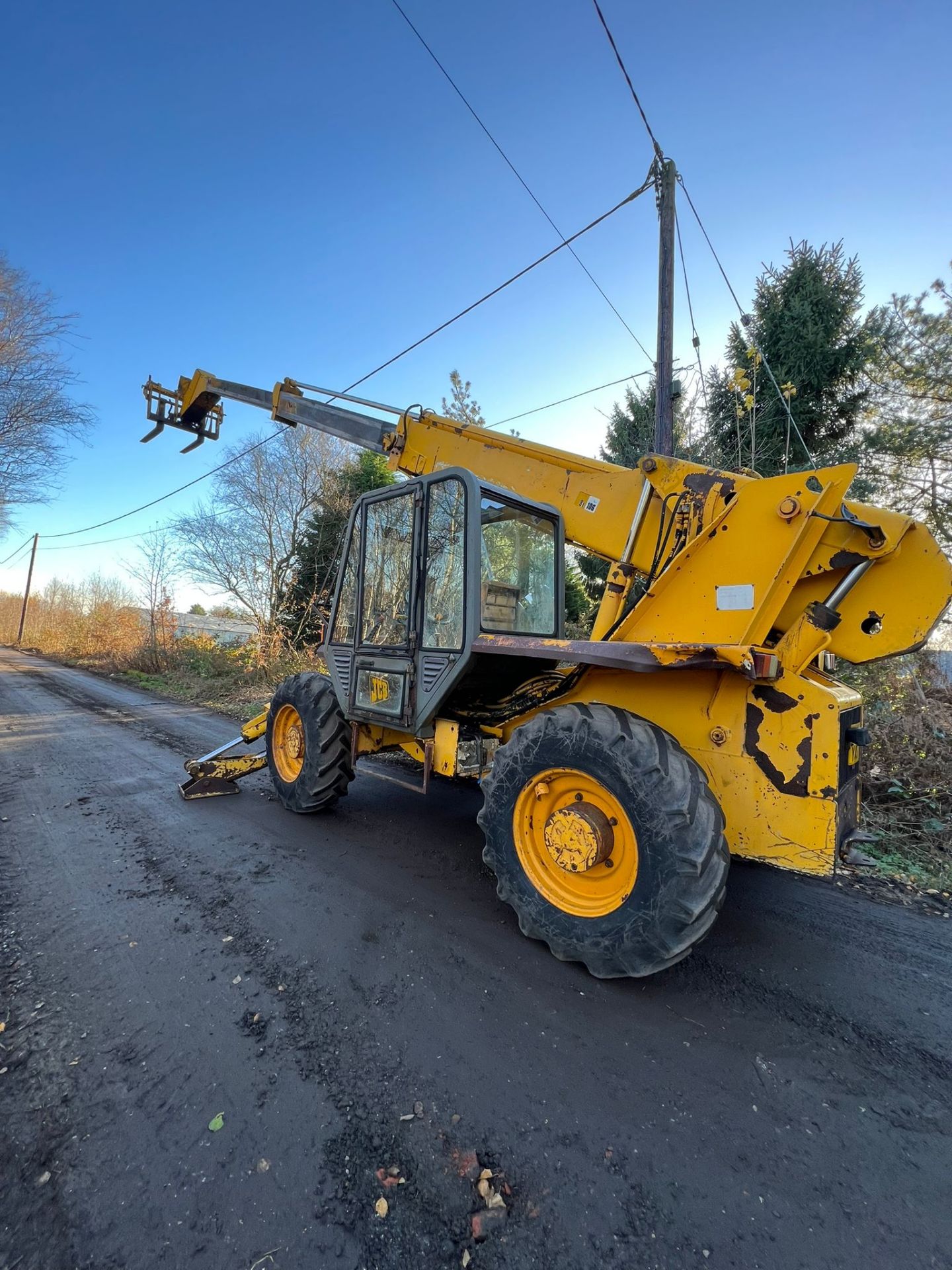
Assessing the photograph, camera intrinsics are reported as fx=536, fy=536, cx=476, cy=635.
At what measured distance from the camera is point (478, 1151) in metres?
1.55

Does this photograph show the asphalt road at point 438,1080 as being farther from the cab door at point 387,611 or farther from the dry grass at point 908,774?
the cab door at point 387,611

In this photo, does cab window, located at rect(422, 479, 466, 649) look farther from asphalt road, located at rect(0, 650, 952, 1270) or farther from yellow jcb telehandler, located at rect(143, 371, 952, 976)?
asphalt road, located at rect(0, 650, 952, 1270)

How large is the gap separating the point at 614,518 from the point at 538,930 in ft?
7.93

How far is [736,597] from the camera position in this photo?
→ 2.68 meters

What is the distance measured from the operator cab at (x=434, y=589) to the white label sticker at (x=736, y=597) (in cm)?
116

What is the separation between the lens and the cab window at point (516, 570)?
3.47 m

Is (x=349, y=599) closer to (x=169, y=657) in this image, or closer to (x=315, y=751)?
(x=315, y=751)

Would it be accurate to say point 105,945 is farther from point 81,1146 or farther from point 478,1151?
point 478,1151

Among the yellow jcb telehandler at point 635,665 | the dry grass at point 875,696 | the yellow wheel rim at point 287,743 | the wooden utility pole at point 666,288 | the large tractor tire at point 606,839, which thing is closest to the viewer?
the large tractor tire at point 606,839

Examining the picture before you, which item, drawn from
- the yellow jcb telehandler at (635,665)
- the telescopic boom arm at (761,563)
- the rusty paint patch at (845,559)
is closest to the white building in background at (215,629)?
the yellow jcb telehandler at (635,665)

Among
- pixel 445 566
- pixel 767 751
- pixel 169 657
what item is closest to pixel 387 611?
pixel 445 566

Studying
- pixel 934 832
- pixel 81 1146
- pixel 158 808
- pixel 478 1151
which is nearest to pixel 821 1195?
pixel 478 1151

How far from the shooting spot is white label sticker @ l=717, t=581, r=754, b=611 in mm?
2639

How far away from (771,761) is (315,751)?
3.15 m
